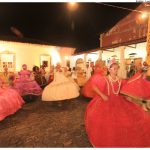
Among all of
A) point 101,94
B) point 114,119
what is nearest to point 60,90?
point 101,94

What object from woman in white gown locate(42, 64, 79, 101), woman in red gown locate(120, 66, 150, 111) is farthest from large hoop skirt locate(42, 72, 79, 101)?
woman in red gown locate(120, 66, 150, 111)

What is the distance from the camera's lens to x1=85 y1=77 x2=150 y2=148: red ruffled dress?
3633mm

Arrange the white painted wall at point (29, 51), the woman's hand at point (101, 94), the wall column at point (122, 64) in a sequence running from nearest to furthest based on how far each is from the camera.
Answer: the woman's hand at point (101, 94)
the wall column at point (122, 64)
the white painted wall at point (29, 51)

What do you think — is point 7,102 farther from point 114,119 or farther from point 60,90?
point 114,119

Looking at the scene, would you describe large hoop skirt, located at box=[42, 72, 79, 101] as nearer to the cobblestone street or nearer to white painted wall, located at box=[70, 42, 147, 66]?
the cobblestone street

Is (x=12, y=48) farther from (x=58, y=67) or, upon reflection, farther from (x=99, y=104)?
(x=99, y=104)

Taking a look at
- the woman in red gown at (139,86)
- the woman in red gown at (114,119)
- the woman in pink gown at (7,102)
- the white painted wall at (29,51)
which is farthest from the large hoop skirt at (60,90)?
the white painted wall at (29,51)

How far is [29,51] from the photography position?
19500mm

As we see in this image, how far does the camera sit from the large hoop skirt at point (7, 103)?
6522 millimetres

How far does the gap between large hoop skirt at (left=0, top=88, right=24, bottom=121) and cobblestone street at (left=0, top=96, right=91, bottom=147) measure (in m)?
0.27

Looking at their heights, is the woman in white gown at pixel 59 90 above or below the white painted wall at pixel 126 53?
below

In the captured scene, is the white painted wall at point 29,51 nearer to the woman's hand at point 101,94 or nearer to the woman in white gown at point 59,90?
the woman in white gown at point 59,90

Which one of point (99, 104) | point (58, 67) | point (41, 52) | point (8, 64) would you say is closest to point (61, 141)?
point (99, 104)

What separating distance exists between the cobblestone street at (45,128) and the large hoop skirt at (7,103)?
27cm
